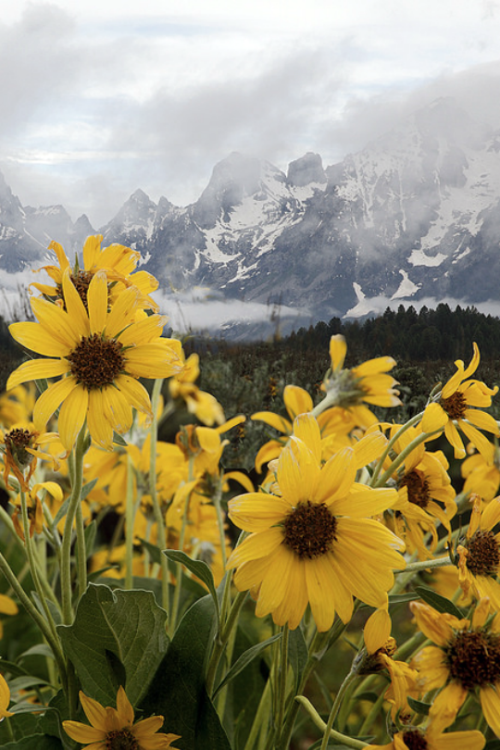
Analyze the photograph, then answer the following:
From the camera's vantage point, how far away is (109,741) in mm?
308

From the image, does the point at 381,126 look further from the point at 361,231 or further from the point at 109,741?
the point at 109,741

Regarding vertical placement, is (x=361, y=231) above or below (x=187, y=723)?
above

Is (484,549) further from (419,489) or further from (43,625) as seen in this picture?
(43,625)

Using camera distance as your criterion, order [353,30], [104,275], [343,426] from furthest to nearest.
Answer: [353,30], [343,426], [104,275]

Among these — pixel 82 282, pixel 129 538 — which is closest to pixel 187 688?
pixel 129 538

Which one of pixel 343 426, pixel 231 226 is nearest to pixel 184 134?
pixel 231 226

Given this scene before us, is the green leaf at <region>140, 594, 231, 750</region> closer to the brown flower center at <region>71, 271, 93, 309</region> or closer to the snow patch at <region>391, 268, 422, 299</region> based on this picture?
the brown flower center at <region>71, 271, 93, 309</region>

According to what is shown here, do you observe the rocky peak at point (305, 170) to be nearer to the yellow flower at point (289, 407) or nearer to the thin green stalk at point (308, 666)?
the yellow flower at point (289, 407)

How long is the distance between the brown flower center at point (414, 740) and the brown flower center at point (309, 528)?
3.9 inches

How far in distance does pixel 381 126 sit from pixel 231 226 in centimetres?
37

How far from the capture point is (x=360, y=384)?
470mm

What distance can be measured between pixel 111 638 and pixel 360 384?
261 mm

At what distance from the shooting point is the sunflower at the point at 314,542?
277 mm

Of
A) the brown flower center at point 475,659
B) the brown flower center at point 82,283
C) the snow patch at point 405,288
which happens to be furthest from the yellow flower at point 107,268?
the snow patch at point 405,288
